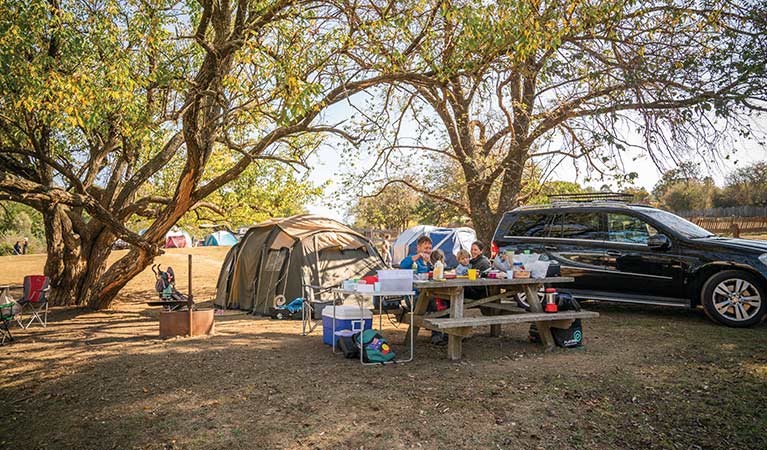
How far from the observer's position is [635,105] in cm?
924

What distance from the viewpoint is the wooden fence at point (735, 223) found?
22.1 metres

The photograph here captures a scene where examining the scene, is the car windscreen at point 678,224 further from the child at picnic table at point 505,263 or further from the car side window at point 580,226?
the child at picnic table at point 505,263

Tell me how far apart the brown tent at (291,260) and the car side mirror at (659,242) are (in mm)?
5347

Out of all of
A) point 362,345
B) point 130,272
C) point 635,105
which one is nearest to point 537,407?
point 362,345

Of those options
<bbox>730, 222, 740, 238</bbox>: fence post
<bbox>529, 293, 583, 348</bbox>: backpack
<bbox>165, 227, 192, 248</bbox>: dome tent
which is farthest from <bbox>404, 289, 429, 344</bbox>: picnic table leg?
<bbox>165, 227, 192, 248</bbox>: dome tent

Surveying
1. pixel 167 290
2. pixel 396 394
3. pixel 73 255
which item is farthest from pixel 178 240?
pixel 396 394

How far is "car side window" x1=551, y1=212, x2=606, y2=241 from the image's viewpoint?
8723 mm

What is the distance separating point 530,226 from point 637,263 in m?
1.86

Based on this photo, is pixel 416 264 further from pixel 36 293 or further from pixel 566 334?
pixel 36 293

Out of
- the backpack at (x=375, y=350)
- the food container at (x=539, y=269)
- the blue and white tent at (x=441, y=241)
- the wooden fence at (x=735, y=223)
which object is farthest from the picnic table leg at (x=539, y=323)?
the wooden fence at (x=735, y=223)

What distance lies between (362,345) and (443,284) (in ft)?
3.78

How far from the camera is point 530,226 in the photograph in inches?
366

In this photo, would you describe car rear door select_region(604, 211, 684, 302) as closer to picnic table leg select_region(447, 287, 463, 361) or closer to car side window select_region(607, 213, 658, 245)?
car side window select_region(607, 213, 658, 245)

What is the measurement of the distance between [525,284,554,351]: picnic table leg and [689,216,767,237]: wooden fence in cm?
1879
